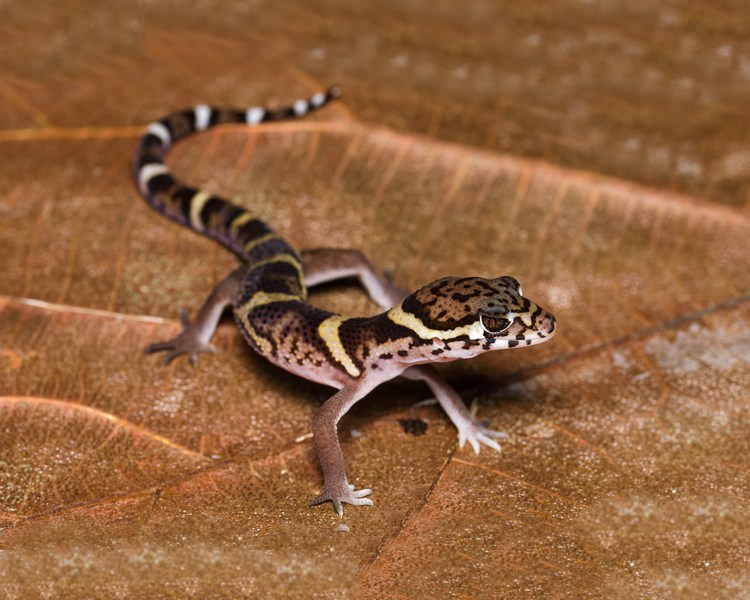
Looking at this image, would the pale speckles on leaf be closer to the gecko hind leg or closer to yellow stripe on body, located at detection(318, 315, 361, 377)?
yellow stripe on body, located at detection(318, 315, 361, 377)

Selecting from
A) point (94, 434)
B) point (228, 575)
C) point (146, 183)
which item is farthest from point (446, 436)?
point (146, 183)

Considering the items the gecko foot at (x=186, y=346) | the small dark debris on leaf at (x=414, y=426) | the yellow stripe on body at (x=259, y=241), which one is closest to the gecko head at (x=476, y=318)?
the small dark debris on leaf at (x=414, y=426)

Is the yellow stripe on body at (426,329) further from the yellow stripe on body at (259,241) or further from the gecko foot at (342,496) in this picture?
the yellow stripe on body at (259,241)

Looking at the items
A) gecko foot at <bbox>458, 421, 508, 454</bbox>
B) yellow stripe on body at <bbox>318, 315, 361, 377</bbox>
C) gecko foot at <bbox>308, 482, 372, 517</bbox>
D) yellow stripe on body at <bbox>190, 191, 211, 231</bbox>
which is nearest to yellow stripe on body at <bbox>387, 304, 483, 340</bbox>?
yellow stripe on body at <bbox>318, 315, 361, 377</bbox>

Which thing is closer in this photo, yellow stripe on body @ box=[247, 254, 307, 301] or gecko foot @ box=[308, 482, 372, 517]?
gecko foot @ box=[308, 482, 372, 517]

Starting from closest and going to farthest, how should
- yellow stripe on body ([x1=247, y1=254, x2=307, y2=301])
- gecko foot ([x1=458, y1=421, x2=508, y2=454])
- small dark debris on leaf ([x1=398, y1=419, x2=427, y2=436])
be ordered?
gecko foot ([x1=458, y1=421, x2=508, y2=454])
small dark debris on leaf ([x1=398, y1=419, x2=427, y2=436])
yellow stripe on body ([x1=247, y1=254, x2=307, y2=301])

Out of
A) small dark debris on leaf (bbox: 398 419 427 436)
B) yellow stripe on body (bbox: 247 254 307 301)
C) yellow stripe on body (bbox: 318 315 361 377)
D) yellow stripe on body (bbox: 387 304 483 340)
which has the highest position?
yellow stripe on body (bbox: 387 304 483 340)

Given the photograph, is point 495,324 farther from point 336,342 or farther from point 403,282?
point 403,282
